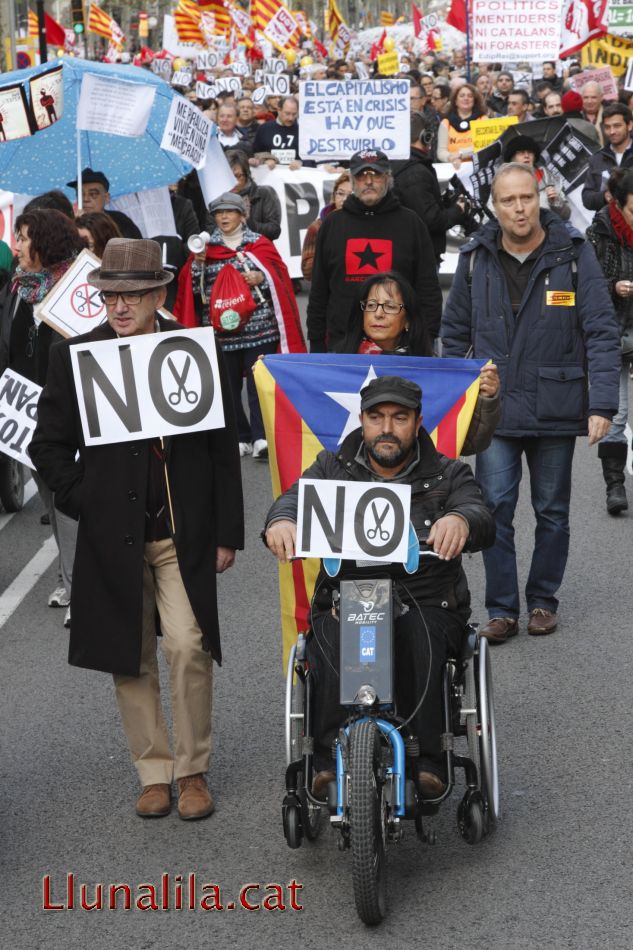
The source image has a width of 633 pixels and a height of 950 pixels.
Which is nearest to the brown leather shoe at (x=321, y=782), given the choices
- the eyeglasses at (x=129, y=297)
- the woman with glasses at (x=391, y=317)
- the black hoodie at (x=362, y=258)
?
the eyeglasses at (x=129, y=297)

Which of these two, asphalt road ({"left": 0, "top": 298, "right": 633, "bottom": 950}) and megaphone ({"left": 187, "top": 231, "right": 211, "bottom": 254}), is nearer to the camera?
asphalt road ({"left": 0, "top": 298, "right": 633, "bottom": 950})

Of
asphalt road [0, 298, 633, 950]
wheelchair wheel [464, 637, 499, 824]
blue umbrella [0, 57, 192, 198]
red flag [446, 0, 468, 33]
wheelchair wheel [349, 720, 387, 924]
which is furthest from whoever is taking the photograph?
red flag [446, 0, 468, 33]

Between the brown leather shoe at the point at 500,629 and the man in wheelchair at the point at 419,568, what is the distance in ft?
6.82

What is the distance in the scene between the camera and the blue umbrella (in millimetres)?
11641

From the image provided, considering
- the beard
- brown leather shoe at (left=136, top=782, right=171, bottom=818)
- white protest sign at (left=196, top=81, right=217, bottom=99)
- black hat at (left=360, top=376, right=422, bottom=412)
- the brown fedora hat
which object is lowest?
white protest sign at (left=196, top=81, right=217, bottom=99)

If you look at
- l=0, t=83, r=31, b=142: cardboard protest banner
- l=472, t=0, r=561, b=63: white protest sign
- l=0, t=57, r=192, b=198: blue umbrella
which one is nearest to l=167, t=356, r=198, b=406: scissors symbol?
l=0, t=83, r=31, b=142: cardboard protest banner

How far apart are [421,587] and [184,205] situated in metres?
8.05

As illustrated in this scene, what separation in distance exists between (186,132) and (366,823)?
778cm

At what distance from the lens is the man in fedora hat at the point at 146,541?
5.49m

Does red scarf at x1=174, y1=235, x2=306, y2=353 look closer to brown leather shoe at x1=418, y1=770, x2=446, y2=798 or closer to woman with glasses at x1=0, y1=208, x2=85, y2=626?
woman with glasses at x1=0, y1=208, x2=85, y2=626

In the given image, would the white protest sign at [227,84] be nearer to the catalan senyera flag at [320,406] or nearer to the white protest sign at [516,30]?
the white protest sign at [516,30]

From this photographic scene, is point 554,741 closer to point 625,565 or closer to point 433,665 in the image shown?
point 433,665

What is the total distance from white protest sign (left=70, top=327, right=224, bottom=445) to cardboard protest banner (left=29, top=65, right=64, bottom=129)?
5.72m

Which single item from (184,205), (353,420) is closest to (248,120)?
(184,205)
